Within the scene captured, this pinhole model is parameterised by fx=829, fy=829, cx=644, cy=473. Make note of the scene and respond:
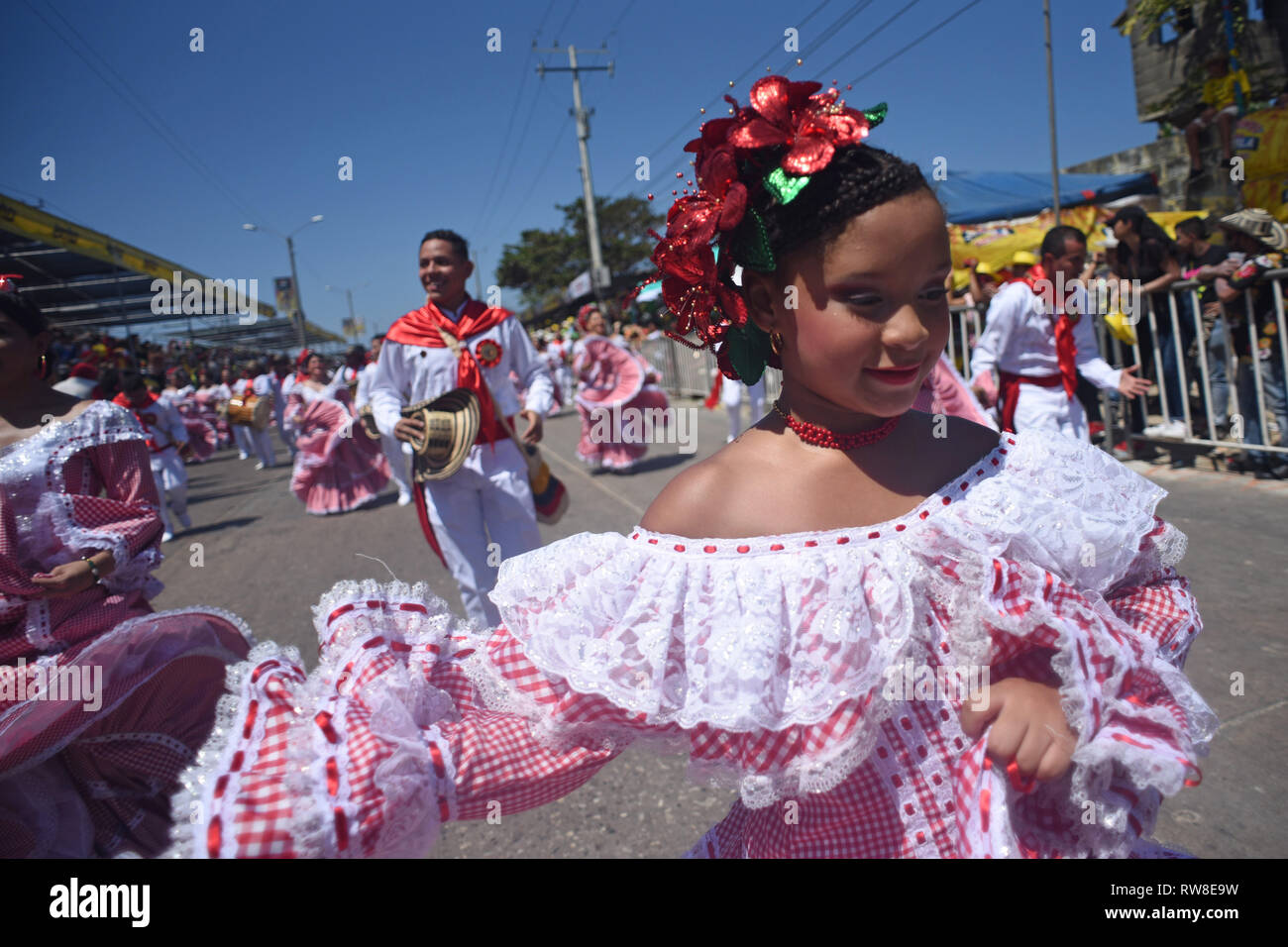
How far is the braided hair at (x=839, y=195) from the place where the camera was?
1.24 metres

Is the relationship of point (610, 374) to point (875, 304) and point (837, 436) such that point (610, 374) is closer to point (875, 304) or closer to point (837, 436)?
point (837, 436)

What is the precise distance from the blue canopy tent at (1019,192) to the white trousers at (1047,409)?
303 inches

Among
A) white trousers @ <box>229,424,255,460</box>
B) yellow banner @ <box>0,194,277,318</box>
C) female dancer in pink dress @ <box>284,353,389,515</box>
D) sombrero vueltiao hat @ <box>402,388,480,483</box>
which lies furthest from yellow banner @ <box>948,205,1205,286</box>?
white trousers @ <box>229,424,255,460</box>

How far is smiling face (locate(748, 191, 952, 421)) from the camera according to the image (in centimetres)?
122

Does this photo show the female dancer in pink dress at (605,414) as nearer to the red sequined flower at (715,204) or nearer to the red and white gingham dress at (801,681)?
the red sequined flower at (715,204)

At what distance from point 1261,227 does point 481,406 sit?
6.72 m

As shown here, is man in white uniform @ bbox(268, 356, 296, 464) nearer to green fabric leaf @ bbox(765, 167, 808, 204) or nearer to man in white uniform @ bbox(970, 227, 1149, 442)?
man in white uniform @ bbox(970, 227, 1149, 442)

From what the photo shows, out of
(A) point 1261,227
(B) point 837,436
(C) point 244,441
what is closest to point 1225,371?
(A) point 1261,227

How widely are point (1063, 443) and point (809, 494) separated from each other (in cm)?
48

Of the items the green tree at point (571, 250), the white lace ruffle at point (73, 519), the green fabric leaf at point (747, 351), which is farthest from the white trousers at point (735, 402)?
the green tree at point (571, 250)
